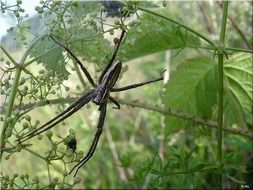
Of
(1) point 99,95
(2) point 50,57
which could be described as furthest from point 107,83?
(2) point 50,57

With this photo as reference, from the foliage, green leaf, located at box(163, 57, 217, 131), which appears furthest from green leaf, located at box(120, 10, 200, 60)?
green leaf, located at box(163, 57, 217, 131)

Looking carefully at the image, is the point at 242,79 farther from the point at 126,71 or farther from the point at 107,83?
the point at 107,83

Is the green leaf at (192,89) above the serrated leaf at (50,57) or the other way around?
above

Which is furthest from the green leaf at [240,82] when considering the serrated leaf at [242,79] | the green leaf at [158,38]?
the green leaf at [158,38]

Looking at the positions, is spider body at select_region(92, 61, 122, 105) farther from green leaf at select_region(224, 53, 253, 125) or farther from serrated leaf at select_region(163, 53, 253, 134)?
green leaf at select_region(224, 53, 253, 125)

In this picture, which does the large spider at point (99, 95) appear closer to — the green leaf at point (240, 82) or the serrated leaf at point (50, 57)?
the serrated leaf at point (50, 57)

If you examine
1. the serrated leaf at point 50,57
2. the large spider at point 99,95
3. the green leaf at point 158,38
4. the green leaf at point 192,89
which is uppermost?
the green leaf at point 158,38
